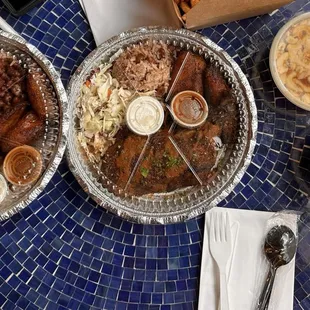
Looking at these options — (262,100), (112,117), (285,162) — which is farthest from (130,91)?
(285,162)

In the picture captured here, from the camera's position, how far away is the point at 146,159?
195cm

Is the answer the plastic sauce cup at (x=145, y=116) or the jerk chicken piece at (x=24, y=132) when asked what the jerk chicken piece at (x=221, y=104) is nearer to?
the plastic sauce cup at (x=145, y=116)

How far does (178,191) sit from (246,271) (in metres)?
0.37

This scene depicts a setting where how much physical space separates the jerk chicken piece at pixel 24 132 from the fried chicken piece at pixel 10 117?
2 cm

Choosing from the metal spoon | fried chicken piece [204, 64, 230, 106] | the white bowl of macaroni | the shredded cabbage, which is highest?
the shredded cabbage

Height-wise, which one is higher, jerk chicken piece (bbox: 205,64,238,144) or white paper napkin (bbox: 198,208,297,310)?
jerk chicken piece (bbox: 205,64,238,144)

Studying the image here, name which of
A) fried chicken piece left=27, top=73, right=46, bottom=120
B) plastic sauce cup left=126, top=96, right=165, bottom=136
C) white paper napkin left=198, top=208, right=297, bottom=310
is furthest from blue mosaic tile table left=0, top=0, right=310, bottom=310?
plastic sauce cup left=126, top=96, right=165, bottom=136

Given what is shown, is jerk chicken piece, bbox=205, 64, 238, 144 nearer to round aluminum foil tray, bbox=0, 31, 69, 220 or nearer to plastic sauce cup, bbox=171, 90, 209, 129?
plastic sauce cup, bbox=171, 90, 209, 129

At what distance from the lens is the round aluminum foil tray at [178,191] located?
1944 millimetres

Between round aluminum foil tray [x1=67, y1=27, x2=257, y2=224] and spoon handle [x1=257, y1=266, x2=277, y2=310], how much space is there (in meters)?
0.32

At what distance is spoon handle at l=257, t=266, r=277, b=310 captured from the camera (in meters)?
1.99

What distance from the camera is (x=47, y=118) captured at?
1.92 meters

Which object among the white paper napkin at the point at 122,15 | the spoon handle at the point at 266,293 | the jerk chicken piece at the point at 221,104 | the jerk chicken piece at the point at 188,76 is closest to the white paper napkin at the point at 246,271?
the spoon handle at the point at 266,293

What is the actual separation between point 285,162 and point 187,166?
382 mm
